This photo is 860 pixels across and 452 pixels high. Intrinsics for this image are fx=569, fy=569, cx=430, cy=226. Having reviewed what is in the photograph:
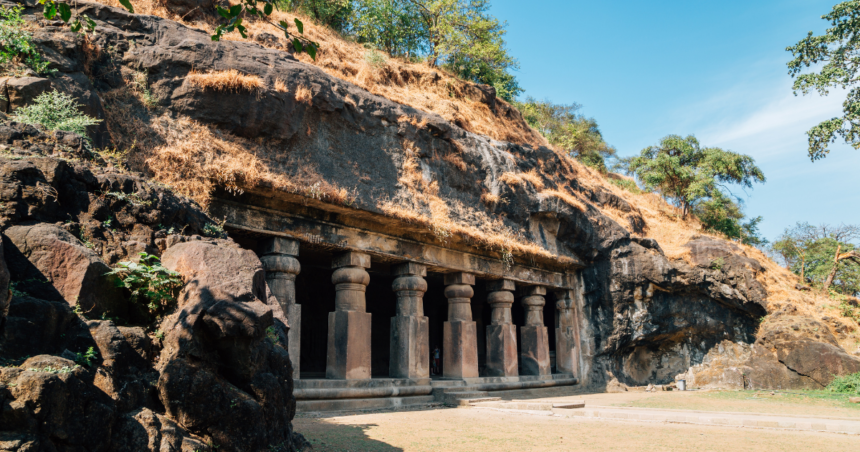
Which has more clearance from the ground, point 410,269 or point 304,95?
point 304,95

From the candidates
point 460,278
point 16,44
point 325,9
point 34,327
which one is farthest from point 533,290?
point 34,327

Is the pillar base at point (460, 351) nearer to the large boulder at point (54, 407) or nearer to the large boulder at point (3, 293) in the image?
the large boulder at point (54, 407)

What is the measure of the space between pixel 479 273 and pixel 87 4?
8.96 metres

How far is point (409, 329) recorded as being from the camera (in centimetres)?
1132

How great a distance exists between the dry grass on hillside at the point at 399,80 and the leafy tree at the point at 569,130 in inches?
411

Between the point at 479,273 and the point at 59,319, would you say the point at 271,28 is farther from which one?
the point at 59,319

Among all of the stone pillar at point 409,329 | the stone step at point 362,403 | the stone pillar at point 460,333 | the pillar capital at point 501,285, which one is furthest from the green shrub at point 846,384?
the stone pillar at point 409,329

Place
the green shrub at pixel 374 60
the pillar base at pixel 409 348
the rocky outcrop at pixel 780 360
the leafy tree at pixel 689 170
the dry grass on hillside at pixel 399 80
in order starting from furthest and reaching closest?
1. the leafy tree at pixel 689 170
2. the green shrub at pixel 374 60
3. the rocky outcrop at pixel 780 360
4. the dry grass on hillside at pixel 399 80
5. the pillar base at pixel 409 348

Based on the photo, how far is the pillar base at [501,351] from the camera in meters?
13.3

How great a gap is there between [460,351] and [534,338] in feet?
9.40

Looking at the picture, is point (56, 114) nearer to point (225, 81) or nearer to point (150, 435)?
point (225, 81)

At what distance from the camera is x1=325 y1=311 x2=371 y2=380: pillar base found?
1013cm

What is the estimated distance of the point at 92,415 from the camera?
10.0 ft

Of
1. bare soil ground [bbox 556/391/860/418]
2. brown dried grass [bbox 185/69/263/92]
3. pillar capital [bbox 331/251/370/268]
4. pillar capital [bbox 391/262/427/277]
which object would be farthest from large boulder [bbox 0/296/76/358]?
bare soil ground [bbox 556/391/860/418]
